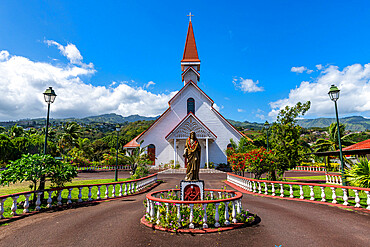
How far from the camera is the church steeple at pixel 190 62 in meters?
35.5

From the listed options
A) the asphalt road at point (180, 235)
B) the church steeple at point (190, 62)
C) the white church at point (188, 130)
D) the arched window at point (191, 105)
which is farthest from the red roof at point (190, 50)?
the asphalt road at point (180, 235)

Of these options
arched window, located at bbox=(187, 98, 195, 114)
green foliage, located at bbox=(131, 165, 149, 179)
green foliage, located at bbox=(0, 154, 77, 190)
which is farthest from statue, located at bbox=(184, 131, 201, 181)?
arched window, located at bbox=(187, 98, 195, 114)

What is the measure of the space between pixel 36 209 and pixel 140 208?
155 inches

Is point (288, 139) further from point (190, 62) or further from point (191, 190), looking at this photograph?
point (190, 62)

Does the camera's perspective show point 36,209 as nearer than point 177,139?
Yes

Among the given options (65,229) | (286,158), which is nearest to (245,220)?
(65,229)

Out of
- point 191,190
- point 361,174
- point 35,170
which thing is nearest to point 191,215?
point 191,190

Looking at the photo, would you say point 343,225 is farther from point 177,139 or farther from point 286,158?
point 177,139

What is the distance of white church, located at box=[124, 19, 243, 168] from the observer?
92.9ft

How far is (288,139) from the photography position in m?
17.1

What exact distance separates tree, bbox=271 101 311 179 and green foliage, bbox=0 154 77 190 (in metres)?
12.7

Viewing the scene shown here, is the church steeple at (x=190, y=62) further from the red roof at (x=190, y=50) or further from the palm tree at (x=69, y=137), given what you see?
the palm tree at (x=69, y=137)

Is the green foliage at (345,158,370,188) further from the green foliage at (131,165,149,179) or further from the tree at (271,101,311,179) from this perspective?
the green foliage at (131,165,149,179)

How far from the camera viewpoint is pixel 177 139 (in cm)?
→ 2903
